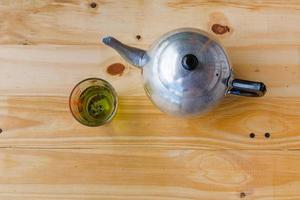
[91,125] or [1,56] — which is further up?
[1,56]

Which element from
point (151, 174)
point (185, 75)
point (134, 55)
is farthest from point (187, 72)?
point (151, 174)

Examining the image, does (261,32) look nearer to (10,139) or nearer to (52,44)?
(52,44)

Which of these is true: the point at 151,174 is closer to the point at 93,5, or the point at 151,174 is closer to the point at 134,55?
the point at 134,55

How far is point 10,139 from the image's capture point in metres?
0.86

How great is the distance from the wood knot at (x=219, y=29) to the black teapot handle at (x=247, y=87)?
149 mm

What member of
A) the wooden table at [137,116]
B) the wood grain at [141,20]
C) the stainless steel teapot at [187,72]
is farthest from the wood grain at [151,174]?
the wood grain at [141,20]

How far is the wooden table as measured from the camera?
0.84 metres

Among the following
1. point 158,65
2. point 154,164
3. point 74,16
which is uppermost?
point 74,16

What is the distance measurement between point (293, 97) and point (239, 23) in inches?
6.8

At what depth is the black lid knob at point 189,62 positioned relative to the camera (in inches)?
28.2

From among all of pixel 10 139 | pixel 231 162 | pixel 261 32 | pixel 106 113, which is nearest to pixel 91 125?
pixel 106 113

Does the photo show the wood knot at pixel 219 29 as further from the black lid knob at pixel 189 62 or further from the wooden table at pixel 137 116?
the black lid knob at pixel 189 62

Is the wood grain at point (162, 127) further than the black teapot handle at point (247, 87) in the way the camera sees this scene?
Yes

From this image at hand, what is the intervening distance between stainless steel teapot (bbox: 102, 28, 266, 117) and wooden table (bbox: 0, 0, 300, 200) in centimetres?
8
